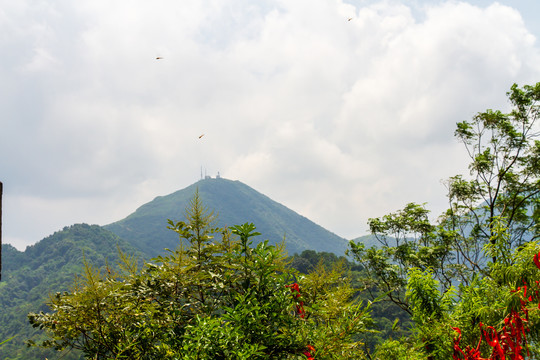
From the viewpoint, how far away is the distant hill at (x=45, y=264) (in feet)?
325

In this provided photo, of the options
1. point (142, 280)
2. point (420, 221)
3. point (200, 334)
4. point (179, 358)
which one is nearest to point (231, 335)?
point (200, 334)

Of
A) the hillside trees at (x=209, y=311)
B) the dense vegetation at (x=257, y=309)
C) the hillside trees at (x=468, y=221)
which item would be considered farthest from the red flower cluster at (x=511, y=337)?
the hillside trees at (x=468, y=221)

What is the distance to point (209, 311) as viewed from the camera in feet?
10.4

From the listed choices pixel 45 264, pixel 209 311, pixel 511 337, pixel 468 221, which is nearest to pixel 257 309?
pixel 209 311

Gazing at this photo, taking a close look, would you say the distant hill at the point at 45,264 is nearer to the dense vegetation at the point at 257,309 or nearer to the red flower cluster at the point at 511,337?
the dense vegetation at the point at 257,309

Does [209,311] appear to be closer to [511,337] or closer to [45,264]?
[511,337]

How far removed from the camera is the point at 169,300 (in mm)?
3416

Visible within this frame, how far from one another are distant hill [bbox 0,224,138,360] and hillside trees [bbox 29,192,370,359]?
100392mm

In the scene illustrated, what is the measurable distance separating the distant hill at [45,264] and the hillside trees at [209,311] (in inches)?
3952

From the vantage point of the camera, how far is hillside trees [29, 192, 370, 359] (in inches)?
→ 108

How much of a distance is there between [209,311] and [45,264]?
481 ft

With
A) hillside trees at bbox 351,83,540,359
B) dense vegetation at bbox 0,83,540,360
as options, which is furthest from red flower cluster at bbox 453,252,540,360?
hillside trees at bbox 351,83,540,359

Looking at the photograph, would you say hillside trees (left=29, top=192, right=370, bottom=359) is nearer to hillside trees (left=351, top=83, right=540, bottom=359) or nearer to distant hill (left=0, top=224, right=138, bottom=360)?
hillside trees (left=351, top=83, right=540, bottom=359)

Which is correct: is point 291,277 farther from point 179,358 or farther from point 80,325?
point 80,325
